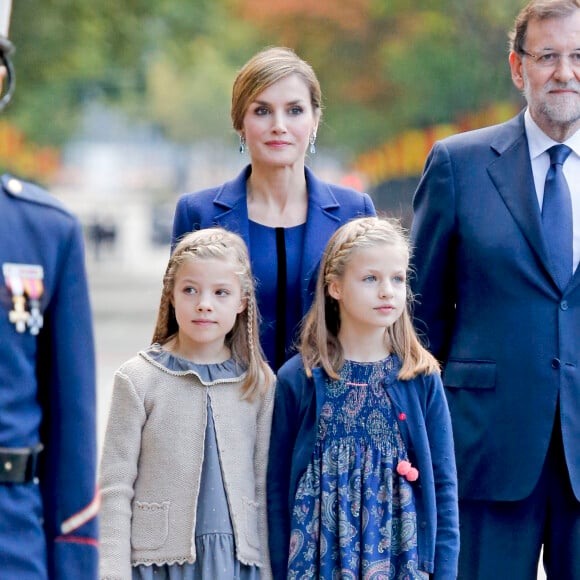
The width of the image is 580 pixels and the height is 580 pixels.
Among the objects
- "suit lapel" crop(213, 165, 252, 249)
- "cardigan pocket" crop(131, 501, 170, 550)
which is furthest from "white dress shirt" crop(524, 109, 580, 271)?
"cardigan pocket" crop(131, 501, 170, 550)

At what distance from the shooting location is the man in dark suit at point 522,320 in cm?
510

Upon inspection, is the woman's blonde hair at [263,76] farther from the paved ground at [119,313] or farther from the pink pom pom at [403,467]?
the paved ground at [119,313]

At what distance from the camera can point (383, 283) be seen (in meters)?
4.78

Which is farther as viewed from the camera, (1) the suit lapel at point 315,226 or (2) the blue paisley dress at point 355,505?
(1) the suit lapel at point 315,226

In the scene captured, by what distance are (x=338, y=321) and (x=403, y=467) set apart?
53cm

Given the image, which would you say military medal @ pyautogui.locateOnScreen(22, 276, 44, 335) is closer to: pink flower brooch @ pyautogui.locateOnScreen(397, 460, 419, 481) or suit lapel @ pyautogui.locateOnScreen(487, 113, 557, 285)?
pink flower brooch @ pyautogui.locateOnScreen(397, 460, 419, 481)

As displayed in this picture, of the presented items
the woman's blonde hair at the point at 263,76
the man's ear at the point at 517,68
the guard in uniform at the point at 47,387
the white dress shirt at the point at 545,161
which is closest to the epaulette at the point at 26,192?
the guard in uniform at the point at 47,387

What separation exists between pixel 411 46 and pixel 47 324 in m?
22.2

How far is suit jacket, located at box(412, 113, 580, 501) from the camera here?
16.8 ft

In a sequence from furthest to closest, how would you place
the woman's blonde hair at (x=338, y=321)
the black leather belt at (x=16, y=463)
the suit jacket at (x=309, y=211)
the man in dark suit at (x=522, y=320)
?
the suit jacket at (x=309, y=211) → the man in dark suit at (x=522, y=320) → the woman's blonde hair at (x=338, y=321) → the black leather belt at (x=16, y=463)

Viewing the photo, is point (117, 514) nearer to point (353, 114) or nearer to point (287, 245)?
point (287, 245)

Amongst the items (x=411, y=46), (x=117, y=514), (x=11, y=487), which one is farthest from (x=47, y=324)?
(x=411, y=46)

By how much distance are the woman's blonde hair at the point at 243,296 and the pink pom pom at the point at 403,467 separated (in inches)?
18.2

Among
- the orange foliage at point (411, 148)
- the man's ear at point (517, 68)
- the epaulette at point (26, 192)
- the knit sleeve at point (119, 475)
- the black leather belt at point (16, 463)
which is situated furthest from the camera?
the orange foliage at point (411, 148)
